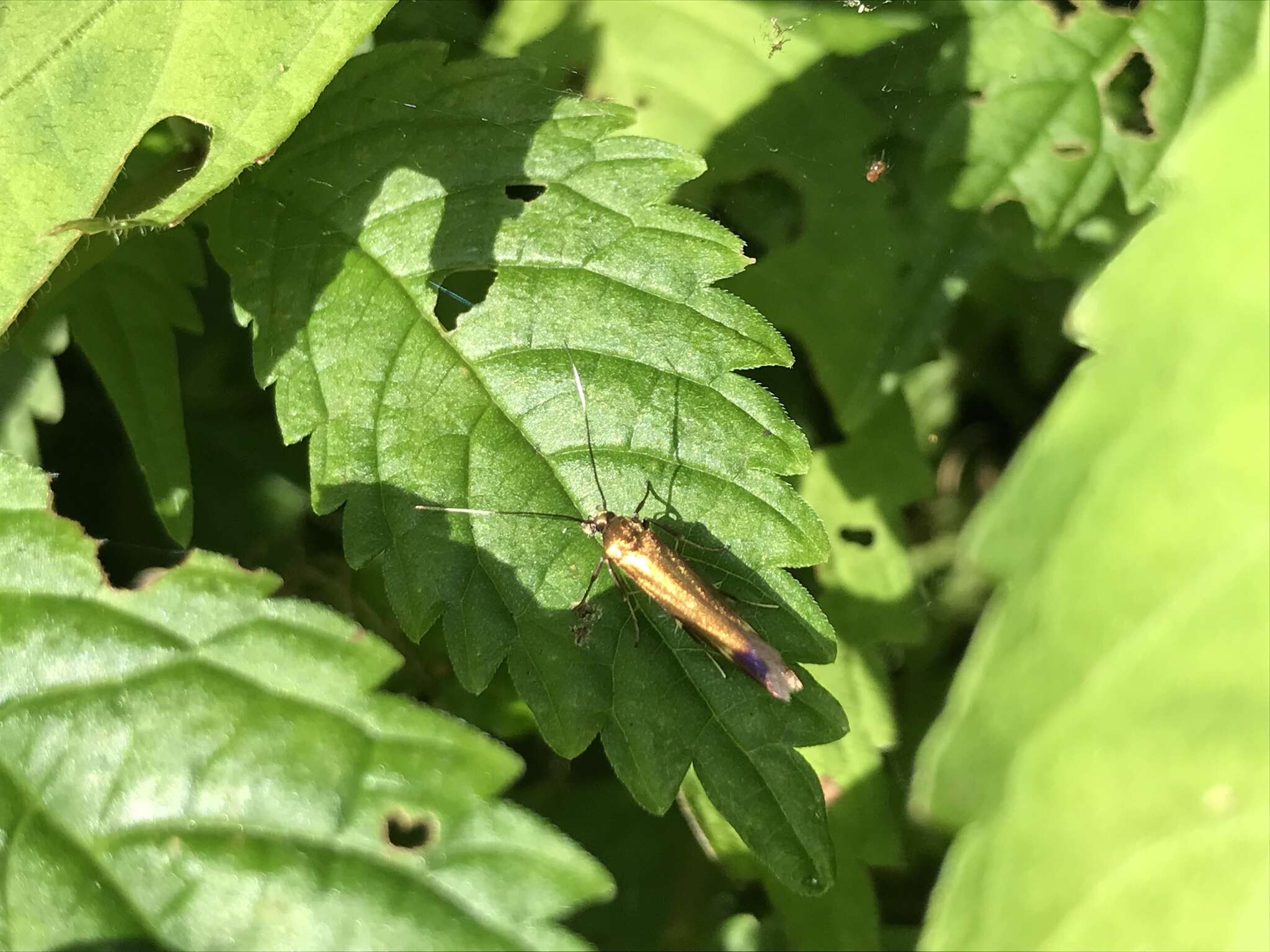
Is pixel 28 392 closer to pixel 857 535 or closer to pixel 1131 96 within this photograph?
pixel 857 535

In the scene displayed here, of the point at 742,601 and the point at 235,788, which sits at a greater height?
the point at 742,601

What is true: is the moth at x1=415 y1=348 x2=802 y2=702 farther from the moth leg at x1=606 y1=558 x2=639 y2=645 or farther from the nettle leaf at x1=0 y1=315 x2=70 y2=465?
the nettle leaf at x1=0 y1=315 x2=70 y2=465

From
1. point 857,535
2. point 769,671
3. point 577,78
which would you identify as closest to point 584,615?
point 769,671

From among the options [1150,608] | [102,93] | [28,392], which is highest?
[1150,608]

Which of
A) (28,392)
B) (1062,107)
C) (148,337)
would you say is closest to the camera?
(148,337)

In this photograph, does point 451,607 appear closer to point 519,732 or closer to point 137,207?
point 519,732

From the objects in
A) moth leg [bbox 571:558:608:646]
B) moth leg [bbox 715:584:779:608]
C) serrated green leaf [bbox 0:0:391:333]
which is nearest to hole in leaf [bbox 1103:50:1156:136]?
moth leg [bbox 715:584:779:608]
